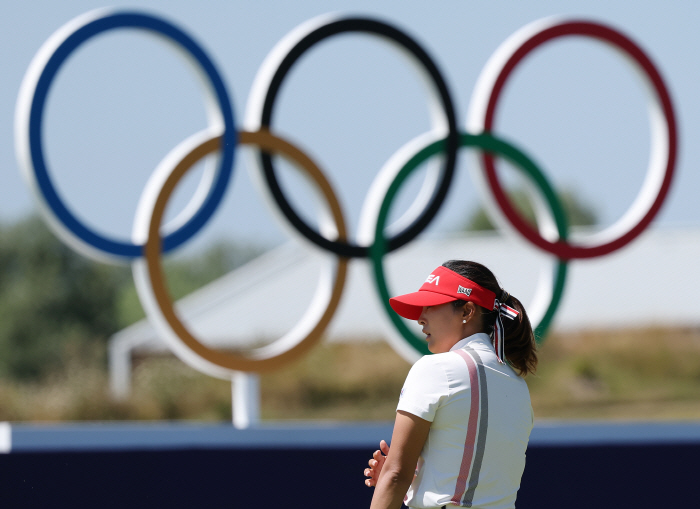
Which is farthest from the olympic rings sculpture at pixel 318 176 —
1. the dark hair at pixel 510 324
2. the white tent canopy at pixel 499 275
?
the white tent canopy at pixel 499 275

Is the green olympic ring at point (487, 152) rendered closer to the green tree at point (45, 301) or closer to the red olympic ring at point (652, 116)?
the red olympic ring at point (652, 116)

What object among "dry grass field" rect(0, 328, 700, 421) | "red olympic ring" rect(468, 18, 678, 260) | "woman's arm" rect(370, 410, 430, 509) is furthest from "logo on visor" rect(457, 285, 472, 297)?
"dry grass field" rect(0, 328, 700, 421)

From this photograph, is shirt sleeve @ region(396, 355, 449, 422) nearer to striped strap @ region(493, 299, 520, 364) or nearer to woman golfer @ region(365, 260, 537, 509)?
woman golfer @ region(365, 260, 537, 509)

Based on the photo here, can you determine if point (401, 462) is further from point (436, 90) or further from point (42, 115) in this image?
point (436, 90)

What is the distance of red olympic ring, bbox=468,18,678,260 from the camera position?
27.9 feet

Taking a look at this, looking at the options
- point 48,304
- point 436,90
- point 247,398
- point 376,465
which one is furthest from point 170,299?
point 48,304

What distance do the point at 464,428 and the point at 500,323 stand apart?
330 millimetres

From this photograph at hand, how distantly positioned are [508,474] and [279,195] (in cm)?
538

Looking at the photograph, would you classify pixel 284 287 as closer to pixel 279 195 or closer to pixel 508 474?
pixel 279 195

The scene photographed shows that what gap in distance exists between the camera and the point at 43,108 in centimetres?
738

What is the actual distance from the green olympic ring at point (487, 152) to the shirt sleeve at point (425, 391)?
17.1ft

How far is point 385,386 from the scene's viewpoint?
28.5 metres

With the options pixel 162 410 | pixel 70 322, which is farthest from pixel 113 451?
pixel 70 322

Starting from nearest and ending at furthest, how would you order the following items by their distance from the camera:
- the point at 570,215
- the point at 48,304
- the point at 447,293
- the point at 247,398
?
the point at 447,293 → the point at 247,398 → the point at 48,304 → the point at 570,215
